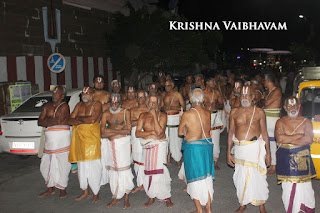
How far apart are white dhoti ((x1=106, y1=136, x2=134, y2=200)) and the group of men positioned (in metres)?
0.02

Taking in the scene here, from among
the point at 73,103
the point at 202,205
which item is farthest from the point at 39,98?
the point at 202,205

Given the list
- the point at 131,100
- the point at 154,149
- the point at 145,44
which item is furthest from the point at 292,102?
the point at 145,44

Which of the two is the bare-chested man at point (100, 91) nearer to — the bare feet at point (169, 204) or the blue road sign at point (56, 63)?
the bare feet at point (169, 204)

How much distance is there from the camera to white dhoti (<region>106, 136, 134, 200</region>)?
5652 mm

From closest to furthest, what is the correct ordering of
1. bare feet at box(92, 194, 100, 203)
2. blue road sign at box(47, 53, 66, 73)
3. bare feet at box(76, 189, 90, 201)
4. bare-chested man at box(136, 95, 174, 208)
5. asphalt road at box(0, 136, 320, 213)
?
bare-chested man at box(136, 95, 174, 208)
asphalt road at box(0, 136, 320, 213)
bare feet at box(92, 194, 100, 203)
bare feet at box(76, 189, 90, 201)
blue road sign at box(47, 53, 66, 73)

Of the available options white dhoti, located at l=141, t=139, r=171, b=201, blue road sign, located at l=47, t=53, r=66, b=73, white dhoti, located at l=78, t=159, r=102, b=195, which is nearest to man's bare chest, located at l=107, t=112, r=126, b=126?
white dhoti, located at l=141, t=139, r=171, b=201

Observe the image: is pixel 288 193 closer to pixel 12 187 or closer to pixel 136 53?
pixel 12 187

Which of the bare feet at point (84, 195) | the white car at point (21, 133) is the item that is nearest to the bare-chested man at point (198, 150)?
the bare feet at point (84, 195)

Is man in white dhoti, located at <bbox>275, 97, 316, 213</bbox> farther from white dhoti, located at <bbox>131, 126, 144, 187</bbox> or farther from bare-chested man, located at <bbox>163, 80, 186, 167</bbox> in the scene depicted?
bare-chested man, located at <bbox>163, 80, 186, 167</bbox>

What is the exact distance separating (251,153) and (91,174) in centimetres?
263

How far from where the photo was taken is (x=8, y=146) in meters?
7.83

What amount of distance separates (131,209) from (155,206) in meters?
0.38

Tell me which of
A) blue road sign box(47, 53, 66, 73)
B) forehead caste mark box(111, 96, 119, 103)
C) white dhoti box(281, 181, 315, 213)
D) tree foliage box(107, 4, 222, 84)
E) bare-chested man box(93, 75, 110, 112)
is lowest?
white dhoti box(281, 181, 315, 213)

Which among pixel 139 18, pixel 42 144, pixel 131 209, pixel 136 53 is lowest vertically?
pixel 131 209
